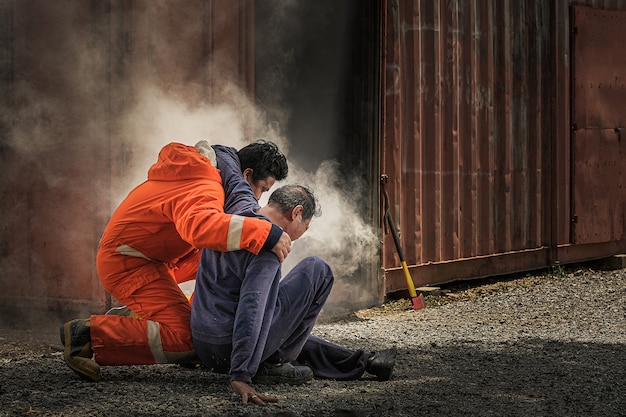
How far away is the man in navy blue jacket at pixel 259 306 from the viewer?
380 cm

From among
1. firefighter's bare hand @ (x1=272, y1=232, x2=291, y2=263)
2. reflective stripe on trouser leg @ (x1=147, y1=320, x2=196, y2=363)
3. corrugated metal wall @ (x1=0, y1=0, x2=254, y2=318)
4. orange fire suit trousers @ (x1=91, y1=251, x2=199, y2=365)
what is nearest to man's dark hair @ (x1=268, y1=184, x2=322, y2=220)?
firefighter's bare hand @ (x1=272, y1=232, x2=291, y2=263)

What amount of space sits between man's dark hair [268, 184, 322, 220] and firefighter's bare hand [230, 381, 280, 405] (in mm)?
807

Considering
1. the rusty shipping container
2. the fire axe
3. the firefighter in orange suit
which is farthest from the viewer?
the fire axe

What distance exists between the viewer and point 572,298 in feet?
26.3

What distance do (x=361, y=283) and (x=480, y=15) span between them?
3083 millimetres

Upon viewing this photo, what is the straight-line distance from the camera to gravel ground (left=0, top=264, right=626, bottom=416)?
3.78m

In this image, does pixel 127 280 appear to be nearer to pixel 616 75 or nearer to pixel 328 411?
pixel 328 411

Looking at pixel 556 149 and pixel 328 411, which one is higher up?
pixel 556 149

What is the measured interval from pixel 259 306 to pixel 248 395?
1.22 feet

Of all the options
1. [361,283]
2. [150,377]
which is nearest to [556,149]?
[361,283]

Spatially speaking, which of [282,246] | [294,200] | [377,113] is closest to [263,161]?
[294,200]

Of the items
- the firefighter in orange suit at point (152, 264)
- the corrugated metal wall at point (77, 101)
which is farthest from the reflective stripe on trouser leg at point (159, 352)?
the corrugated metal wall at point (77, 101)

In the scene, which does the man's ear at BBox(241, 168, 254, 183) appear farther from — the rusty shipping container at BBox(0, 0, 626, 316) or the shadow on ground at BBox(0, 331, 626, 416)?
the rusty shipping container at BBox(0, 0, 626, 316)

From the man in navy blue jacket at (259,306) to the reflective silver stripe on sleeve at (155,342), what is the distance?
0.58ft
